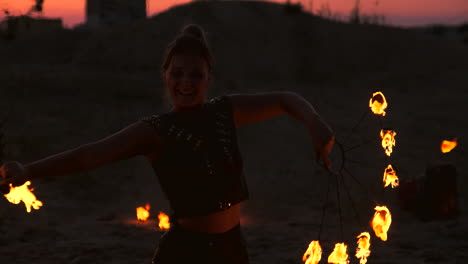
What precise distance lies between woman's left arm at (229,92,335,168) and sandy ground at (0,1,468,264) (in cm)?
53

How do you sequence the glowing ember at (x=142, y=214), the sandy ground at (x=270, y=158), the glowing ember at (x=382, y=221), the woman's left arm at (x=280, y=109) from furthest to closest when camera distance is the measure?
the glowing ember at (x=142, y=214)
the sandy ground at (x=270, y=158)
the glowing ember at (x=382, y=221)
the woman's left arm at (x=280, y=109)

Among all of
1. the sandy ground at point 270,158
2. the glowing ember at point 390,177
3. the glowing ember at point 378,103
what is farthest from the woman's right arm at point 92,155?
the glowing ember at point 390,177

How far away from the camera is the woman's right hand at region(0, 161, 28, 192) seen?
7.73 feet

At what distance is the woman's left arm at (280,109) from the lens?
2.32m

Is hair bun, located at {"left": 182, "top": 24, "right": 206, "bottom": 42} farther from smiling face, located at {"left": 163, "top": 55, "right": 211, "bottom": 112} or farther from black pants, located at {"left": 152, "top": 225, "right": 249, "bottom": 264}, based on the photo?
black pants, located at {"left": 152, "top": 225, "right": 249, "bottom": 264}

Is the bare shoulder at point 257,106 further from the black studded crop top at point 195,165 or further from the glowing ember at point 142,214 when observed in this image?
the glowing ember at point 142,214

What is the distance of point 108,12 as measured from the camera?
35062 mm

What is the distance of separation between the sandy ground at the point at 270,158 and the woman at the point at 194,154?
556mm

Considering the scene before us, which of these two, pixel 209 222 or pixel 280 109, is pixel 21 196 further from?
pixel 280 109

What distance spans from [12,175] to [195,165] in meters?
0.79

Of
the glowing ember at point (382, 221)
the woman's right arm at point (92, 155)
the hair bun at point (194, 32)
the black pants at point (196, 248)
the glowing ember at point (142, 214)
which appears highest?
the hair bun at point (194, 32)

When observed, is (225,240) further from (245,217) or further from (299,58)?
(299,58)

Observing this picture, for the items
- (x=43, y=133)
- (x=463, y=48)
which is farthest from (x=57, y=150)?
(x=463, y=48)

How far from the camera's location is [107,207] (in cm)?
845
